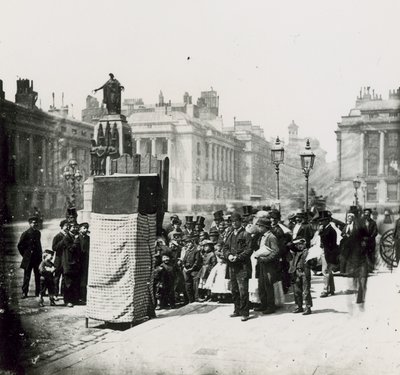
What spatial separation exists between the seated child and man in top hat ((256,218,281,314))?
1.73 m

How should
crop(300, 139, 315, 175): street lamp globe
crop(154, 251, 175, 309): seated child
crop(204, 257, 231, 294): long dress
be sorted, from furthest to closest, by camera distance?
crop(300, 139, 315, 175): street lamp globe → crop(204, 257, 231, 294): long dress → crop(154, 251, 175, 309): seated child

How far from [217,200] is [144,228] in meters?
25.7

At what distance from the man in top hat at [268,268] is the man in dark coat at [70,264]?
360 cm

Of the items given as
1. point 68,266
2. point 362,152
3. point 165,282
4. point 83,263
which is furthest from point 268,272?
point 362,152

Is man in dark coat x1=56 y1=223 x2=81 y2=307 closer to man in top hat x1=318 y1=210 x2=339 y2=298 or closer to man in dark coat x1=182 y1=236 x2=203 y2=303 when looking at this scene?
man in dark coat x1=182 y1=236 x2=203 y2=303

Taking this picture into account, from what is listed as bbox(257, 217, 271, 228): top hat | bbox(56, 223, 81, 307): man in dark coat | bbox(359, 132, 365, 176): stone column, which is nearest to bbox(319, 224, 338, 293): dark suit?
bbox(257, 217, 271, 228): top hat

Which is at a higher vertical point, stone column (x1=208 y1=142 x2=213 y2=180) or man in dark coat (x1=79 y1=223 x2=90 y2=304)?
stone column (x1=208 y1=142 x2=213 y2=180)

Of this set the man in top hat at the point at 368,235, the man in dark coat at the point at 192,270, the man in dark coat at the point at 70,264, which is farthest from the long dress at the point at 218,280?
the man in top hat at the point at 368,235

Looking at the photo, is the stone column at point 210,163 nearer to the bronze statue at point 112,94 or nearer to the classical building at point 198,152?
the classical building at point 198,152

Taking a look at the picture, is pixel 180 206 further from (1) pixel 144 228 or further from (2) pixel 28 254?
(1) pixel 144 228

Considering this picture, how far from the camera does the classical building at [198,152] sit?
33.5 metres

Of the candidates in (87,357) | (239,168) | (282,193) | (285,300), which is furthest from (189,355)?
(239,168)

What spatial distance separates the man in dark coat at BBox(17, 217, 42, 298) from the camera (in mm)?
11289

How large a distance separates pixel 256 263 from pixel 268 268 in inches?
25.0
